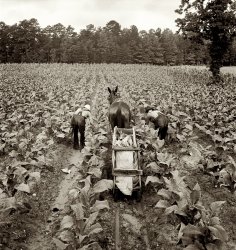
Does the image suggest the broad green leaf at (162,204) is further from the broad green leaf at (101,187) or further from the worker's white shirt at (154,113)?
the worker's white shirt at (154,113)

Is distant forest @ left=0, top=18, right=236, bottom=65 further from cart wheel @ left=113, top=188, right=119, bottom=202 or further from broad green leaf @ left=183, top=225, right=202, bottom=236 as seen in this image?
broad green leaf @ left=183, top=225, right=202, bottom=236

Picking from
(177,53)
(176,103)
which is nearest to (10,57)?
(177,53)

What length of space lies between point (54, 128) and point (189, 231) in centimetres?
945

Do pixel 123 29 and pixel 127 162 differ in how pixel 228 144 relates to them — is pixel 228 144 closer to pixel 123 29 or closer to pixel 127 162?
pixel 127 162

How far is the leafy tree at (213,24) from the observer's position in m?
28.9

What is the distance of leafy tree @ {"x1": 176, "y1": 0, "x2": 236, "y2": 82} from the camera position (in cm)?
2886

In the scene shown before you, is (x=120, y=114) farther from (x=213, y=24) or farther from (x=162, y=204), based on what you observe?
(x=213, y=24)

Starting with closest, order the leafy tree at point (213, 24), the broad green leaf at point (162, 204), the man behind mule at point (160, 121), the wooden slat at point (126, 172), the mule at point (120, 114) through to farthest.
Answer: the broad green leaf at point (162, 204), the wooden slat at point (126, 172), the mule at point (120, 114), the man behind mule at point (160, 121), the leafy tree at point (213, 24)

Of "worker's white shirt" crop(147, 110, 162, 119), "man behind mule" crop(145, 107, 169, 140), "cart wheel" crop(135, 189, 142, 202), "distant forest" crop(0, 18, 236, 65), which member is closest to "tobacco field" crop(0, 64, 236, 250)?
"cart wheel" crop(135, 189, 142, 202)

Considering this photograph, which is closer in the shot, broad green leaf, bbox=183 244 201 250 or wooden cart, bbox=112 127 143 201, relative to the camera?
broad green leaf, bbox=183 244 201 250

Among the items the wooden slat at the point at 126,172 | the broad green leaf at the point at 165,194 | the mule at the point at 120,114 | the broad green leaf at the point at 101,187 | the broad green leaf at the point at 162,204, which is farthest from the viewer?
the mule at the point at 120,114

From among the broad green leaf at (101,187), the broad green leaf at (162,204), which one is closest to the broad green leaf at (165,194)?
the broad green leaf at (162,204)

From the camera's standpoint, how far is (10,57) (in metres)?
77.1

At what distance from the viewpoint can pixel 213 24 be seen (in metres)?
28.7
